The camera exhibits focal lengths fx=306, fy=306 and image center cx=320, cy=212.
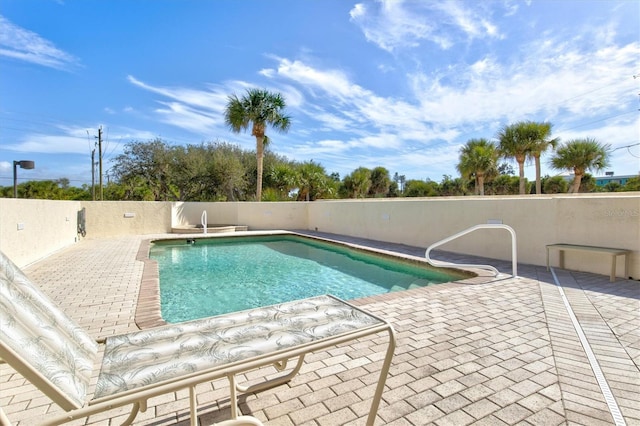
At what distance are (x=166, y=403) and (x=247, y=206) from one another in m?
14.7

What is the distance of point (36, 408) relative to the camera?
2.07 m

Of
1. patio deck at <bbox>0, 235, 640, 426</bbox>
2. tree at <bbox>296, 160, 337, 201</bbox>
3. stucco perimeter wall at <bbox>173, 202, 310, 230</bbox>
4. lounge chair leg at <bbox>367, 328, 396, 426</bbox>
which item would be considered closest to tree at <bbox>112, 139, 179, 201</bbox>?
stucco perimeter wall at <bbox>173, 202, 310, 230</bbox>

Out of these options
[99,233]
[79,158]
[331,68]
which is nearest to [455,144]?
[331,68]

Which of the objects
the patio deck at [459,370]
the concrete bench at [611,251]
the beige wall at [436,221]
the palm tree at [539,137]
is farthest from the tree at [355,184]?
the patio deck at [459,370]

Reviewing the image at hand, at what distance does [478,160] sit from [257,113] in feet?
56.1

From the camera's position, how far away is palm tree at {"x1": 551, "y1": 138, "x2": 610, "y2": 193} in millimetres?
20969

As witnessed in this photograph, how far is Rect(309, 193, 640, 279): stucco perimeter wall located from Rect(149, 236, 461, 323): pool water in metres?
1.79

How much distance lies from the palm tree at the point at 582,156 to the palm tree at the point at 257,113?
19766 mm

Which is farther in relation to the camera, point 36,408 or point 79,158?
point 79,158

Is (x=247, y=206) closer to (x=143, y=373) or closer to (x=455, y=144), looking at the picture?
(x=143, y=373)

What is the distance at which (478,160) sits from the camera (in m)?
23.8

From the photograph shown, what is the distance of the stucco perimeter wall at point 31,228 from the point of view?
20.4 ft

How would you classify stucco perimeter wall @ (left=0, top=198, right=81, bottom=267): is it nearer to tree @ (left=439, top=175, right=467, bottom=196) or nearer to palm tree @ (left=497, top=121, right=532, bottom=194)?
palm tree @ (left=497, top=121, right=532, bottom=194)

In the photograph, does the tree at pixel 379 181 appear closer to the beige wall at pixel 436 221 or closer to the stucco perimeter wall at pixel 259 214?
the stucco perimeter wall at pixel 259 214
